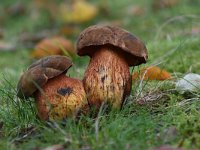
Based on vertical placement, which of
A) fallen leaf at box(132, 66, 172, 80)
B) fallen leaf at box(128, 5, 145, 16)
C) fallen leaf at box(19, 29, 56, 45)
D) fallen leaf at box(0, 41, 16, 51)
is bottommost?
fallen leaf at box(132, 66, 172, 80)

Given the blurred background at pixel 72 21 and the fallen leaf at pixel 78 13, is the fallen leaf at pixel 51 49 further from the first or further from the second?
the fallen leaf at pixel 78 13

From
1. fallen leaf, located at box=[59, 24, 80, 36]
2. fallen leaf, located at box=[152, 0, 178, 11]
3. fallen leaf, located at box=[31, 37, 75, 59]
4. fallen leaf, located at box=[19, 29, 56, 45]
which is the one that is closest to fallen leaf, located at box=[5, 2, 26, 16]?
fallen leaf, located at box=[19, 29, 56, 45]

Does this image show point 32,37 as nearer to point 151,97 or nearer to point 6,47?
point 6,47

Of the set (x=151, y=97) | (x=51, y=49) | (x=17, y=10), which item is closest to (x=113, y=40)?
(x=151, y=97)

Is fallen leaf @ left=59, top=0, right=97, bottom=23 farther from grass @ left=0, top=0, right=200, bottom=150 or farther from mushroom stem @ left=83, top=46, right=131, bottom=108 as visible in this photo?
mushroom stem @ left=83, top=46, right=131, bottom=108

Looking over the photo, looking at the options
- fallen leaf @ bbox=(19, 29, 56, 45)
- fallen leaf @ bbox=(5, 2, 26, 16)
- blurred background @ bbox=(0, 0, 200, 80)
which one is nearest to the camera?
blurred background @ bbox=(0, 0, 200, 80)
